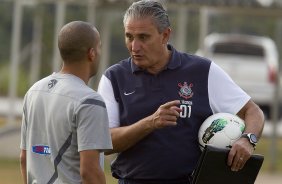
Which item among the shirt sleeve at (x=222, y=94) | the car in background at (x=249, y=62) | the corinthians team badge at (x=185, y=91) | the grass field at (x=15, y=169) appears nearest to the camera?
the corinthians team badge at (x=185, y=91)

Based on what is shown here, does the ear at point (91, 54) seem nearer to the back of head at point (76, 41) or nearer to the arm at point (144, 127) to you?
the back of head at point (76, 41)

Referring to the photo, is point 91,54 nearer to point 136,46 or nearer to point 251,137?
point 136,46

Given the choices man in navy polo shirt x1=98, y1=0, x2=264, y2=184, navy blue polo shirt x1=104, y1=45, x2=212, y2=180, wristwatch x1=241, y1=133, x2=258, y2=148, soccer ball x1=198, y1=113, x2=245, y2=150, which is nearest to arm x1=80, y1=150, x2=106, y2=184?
man in navy polo shirt x1=98, y1=0, x2=264, y2=184

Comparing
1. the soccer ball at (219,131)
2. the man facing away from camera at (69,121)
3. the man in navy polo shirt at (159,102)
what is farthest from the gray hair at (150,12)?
the soccer ball at (219,131)

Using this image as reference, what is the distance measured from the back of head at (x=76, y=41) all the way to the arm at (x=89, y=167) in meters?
0.58

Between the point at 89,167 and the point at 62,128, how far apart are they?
0.27 m

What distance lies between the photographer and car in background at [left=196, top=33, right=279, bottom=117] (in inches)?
885

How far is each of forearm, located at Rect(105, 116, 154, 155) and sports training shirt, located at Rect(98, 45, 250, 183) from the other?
0.09 meters

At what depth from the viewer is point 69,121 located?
18.4 ft

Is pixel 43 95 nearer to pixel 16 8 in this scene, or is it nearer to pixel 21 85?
pixel 16 8

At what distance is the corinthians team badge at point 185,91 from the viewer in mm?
6289

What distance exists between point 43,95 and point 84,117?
1.20ft

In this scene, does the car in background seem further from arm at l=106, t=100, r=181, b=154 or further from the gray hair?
arm at l=106, t=100, r=181, b=154

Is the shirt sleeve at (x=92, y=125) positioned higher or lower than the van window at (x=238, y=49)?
higher
